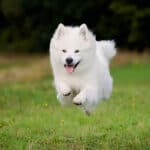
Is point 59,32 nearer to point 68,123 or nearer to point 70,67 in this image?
point 70,67

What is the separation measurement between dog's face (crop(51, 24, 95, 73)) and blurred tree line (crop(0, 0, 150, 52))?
31.4m

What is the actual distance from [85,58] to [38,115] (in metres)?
2.38

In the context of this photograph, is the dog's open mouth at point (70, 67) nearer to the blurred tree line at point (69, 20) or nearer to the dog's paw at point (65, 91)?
the dog's paw at point (65, 91)

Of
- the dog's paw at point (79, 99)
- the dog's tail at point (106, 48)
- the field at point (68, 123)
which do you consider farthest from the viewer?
the dog's tail at point (106, 48)

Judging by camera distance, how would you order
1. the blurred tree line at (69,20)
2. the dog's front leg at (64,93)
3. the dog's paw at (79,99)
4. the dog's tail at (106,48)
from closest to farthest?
the dog's paw at (79,99) → the dog's front leg at (64,93) → the dog's tail at (106,48) → the blurred tree line at (69,20)

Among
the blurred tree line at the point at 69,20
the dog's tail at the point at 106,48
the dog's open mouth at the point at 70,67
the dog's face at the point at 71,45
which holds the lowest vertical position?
the dog's open mouth at the point at 70,67

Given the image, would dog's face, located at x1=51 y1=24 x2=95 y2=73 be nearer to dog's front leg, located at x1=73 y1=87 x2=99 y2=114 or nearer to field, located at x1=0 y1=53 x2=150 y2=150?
dog's front leg, located at x1=73 y1=87 x2=99 y2=114

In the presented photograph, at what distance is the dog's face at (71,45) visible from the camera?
1064cm

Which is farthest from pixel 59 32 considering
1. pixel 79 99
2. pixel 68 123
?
pixel 68 123

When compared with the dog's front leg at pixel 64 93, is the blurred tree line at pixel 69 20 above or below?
above

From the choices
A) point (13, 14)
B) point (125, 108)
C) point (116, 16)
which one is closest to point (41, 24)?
point (13, 14)

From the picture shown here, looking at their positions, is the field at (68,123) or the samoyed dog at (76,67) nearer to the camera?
the field at (68,123)

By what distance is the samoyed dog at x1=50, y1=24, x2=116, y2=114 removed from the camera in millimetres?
10664

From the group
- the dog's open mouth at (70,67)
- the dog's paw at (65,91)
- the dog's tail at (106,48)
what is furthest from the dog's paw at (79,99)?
the dog's tail at (106,48)
